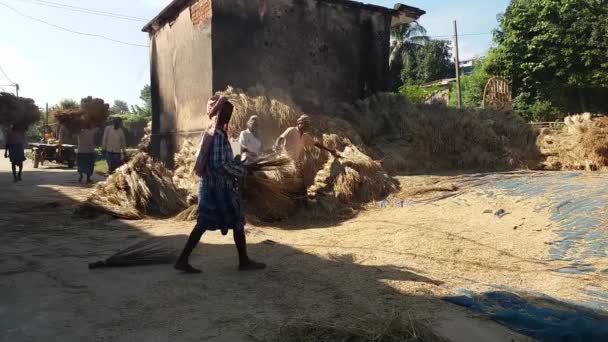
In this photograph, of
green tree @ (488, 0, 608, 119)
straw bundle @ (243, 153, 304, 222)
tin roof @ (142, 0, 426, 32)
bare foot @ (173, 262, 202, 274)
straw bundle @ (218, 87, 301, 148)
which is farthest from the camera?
green tree @ (488, 0, 608, 119)

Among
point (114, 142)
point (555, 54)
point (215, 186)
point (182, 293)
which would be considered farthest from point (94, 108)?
point (555, 54)

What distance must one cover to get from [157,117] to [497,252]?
9.64 meters

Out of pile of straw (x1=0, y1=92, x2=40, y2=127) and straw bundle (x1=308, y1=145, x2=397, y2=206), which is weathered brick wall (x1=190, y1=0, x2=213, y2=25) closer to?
straw bundle (x1=308, y1=145, x2=397, y2=206)

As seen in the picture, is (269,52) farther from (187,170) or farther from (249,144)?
(249,144)

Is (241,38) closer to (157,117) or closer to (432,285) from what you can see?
(157,117)

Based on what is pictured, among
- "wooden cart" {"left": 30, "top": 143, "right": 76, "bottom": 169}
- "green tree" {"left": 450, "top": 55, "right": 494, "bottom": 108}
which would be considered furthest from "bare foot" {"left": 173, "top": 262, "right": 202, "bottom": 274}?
"green tree" {"left": 450, "top": 55, "right": 494, "bottom": 108}

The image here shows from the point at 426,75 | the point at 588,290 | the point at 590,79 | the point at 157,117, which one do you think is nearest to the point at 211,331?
the point at 588,290

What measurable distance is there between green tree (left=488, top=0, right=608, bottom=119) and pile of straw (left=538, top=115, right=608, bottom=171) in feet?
47.1

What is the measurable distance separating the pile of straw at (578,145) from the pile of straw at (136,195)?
22.2 ft

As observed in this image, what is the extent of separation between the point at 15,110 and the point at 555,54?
22.1 meters

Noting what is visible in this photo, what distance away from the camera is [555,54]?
20906 mm

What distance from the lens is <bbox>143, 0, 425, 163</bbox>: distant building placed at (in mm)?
8805

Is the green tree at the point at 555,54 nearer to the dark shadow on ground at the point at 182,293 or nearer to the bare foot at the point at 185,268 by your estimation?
the dark shadow on ground at the point at 182,293

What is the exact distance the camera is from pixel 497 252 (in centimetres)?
444
